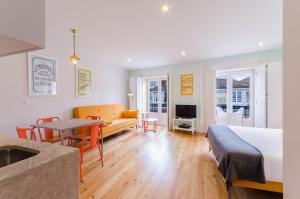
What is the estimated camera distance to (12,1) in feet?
2.53

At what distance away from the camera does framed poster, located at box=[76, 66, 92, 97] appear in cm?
403

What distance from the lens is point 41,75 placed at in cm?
314

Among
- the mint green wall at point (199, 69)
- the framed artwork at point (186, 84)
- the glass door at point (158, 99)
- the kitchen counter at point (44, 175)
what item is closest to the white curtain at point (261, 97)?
the mint green wall at point (199, 69)

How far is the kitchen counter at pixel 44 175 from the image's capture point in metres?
0.64

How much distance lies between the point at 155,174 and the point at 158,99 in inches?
164

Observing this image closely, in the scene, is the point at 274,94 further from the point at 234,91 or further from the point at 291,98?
the point at 291,98

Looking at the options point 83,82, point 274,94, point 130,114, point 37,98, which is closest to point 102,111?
point 83,82

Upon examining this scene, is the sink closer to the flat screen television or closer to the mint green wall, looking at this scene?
the flat screen television

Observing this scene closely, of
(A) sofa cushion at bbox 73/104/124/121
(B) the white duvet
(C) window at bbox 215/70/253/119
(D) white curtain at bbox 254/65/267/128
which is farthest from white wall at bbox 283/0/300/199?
(C) window at bbox 215/70/253/119

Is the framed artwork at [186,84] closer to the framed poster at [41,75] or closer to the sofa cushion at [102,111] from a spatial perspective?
the sofa cushion at [102,111]

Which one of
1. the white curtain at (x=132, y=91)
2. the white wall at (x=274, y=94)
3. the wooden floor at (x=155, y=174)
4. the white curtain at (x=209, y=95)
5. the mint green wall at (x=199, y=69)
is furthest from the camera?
the white curtain at (x=132, y=91)

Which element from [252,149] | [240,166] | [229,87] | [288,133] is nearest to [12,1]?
[288,133]

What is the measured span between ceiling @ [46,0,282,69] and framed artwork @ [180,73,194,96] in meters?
1.34

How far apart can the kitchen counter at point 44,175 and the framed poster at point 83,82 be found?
3240 mm
